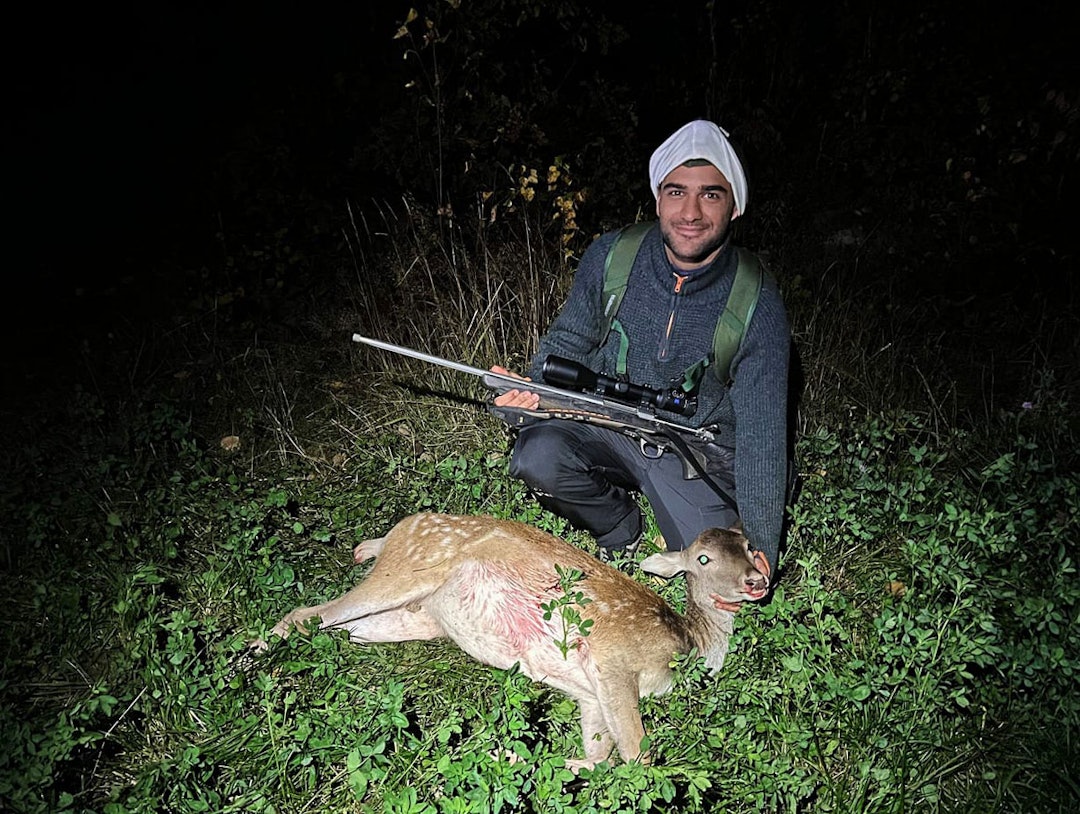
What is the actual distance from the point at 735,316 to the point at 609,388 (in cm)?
66

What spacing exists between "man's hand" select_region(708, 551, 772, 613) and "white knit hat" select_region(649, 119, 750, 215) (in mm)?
1564

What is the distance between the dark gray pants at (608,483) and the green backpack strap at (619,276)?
0.41 m

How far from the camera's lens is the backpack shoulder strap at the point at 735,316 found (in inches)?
147

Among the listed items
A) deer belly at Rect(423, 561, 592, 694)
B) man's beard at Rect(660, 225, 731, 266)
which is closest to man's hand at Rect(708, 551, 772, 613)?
deer belly at Rect(423, 561, 592, 694)

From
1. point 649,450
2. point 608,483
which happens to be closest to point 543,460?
point 608,483

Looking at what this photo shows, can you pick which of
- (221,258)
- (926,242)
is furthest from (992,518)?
(221,258)

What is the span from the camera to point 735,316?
Answer: 3729mm

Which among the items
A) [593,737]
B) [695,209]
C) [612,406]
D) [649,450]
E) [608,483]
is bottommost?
[593,737]

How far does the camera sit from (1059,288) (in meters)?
6.36

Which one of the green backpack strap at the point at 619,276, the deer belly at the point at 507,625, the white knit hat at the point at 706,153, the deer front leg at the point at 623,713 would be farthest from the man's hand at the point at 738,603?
the white knit hat at the point at 706,153

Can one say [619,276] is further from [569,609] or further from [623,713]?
[623,713]

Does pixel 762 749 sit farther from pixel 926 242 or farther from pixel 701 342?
pixel 926 242

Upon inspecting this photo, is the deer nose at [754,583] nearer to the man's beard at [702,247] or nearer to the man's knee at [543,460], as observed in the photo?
the man's knee at [543,460]

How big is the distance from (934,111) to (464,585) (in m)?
6.67
